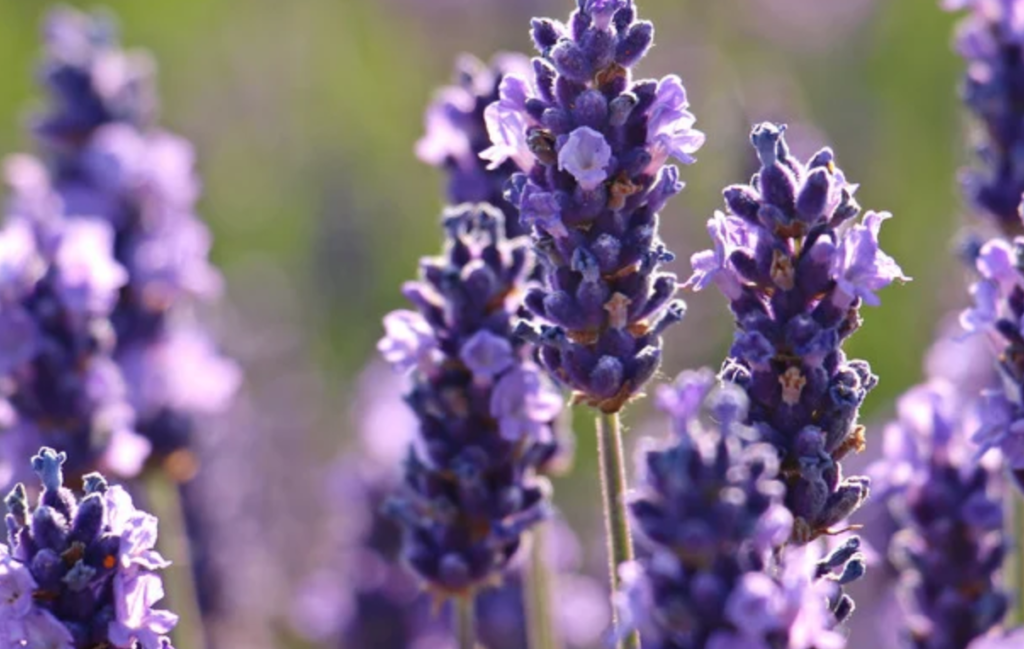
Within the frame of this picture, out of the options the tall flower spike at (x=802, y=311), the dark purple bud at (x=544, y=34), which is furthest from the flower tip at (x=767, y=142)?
the dark purple bud at (x=544, y=34)

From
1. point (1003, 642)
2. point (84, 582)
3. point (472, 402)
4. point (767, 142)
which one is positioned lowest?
point (1003, 642)

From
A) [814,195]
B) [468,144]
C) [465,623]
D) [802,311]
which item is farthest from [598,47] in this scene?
[465,623]

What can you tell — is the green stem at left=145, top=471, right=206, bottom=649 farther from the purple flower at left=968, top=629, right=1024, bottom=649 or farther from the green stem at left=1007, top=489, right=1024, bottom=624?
the purple flower at left=968, top=629, right=1024, bottom=649

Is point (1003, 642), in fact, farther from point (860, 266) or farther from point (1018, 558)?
point (1018, 558)

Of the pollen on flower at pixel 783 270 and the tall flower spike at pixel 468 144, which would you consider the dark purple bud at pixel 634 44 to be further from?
the tall flower spike at pixel 468 144

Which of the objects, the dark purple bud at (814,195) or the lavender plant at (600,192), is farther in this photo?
the lavender plant at (600,192)

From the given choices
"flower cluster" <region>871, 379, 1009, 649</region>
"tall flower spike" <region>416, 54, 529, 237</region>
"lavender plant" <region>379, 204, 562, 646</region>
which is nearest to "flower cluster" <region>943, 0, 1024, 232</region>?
"flower cluster" <region>871, 379, 1009, 649</region>
